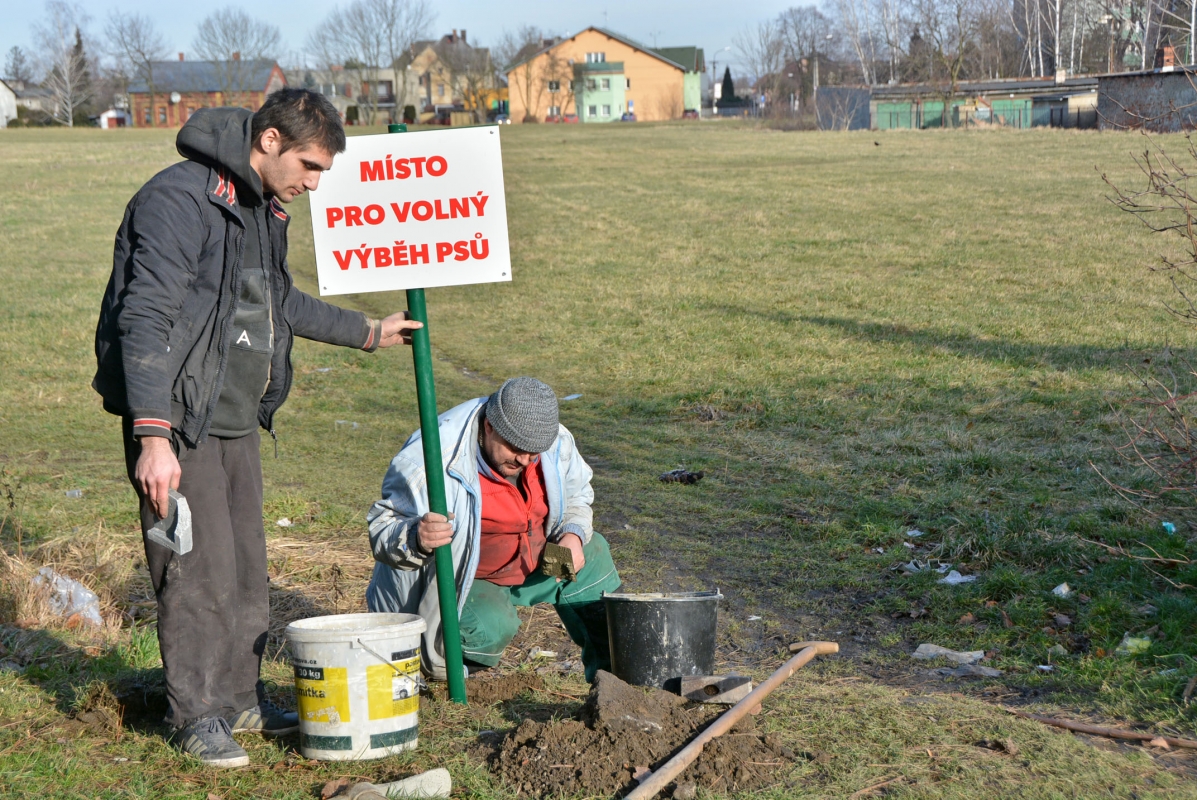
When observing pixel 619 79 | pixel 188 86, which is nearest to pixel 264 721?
pixel 619 79

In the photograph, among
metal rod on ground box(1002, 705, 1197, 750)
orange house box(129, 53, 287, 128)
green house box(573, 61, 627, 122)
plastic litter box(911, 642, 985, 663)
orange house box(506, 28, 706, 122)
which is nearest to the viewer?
metal rod on ground box(1002, 705, 1197, 750)

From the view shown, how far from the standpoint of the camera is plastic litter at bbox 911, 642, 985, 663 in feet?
15.5

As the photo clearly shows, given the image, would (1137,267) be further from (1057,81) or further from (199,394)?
(1057,81)

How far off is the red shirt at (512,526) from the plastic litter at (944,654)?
1.73 meters

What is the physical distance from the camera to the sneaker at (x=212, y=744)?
3477 mm

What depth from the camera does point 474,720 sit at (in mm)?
3920

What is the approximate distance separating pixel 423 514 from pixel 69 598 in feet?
7.04

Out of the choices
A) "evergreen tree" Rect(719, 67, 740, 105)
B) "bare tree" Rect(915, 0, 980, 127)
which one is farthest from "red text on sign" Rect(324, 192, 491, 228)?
"evergreen tree" Rect(719, 67, 740, 105)

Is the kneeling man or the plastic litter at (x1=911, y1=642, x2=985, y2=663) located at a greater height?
the kneeling man

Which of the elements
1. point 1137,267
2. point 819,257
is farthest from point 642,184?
point 1137,267

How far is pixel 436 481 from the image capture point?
3.88m

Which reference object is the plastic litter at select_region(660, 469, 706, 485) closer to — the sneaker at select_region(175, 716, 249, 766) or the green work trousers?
the green work trousers

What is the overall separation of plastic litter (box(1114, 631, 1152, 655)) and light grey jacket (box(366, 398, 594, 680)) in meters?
2.24

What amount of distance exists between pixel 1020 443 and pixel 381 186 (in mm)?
5495
